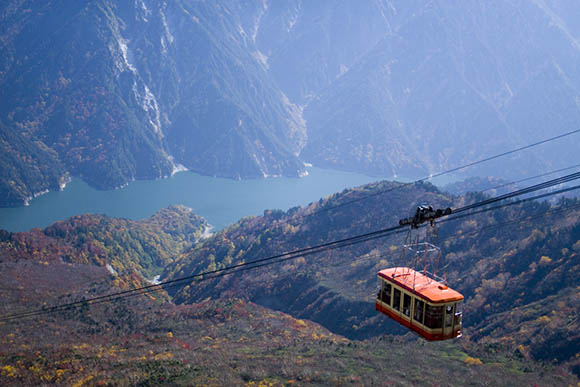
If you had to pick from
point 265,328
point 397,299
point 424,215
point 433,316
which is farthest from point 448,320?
point 265,328

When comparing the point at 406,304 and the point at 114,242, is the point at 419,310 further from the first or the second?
the point at 114,242

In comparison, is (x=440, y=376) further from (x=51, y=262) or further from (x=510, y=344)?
(x=51, y=262)

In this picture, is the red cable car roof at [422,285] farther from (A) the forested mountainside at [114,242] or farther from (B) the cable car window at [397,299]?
(A) the forested mountainside at [114,242]

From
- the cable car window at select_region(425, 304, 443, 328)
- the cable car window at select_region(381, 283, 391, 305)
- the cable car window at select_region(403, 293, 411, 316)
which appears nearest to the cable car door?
the cable car window at select_region(425, 304, 443, 328)

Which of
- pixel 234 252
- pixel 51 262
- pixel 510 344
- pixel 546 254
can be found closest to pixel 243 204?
pixel 234 252

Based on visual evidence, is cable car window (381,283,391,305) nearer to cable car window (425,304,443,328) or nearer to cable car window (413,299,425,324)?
cable car window (413,299,425,324)

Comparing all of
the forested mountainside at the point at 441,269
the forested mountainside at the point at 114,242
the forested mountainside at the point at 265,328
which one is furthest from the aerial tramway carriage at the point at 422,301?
the forested mountainside at the point at 114,242

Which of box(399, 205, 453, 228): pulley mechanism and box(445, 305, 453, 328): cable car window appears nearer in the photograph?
box(399, 205, 453, 228): pulley mechanism
